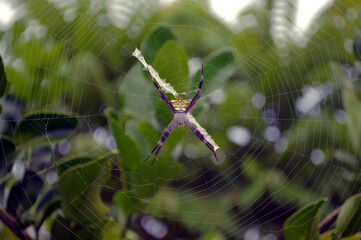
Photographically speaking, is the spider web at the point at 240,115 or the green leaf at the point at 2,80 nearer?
the green leaf at the point at 2,80

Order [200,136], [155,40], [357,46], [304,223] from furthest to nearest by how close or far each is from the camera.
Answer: [200,136] < [357,46] < [155,40] < [304,223]

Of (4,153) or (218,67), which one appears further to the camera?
(218,67)

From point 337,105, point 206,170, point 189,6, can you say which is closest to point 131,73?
point 189,6

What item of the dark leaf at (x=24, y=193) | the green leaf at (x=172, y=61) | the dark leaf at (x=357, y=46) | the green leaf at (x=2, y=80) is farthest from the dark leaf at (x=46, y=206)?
the dark leaf at (x=357, y=46)

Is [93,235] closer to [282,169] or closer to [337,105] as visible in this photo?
[282,169]

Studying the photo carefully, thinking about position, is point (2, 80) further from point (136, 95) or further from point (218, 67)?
point (218, 67)

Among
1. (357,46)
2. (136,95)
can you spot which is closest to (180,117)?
(136,95)

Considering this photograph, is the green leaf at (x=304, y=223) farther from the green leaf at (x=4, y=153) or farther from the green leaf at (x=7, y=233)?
the green leaf at (x=4, y=153)
